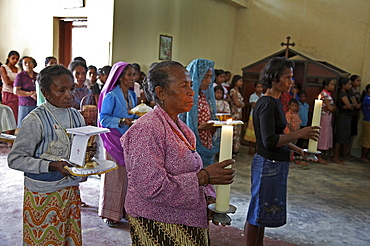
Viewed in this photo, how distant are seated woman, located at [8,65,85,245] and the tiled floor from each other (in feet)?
3.79

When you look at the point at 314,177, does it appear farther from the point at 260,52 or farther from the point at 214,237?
the point at 260,52

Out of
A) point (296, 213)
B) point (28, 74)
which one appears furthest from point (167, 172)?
point (28, 74)

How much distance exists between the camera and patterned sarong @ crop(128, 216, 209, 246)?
165 cm

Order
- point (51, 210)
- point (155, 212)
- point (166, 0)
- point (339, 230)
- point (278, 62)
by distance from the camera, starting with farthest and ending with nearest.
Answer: point (166, 0) → point (339, 230) → point (278, 62) → point (51, 210) → point (155, 212)

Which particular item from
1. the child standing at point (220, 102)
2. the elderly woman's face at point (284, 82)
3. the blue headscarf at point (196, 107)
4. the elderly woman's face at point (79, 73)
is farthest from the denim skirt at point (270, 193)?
the child standing at point (220, 102)

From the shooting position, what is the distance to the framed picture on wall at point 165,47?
7.58m

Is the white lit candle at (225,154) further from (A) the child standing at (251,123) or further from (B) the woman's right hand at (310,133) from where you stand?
(A) the child standing at (251,123)

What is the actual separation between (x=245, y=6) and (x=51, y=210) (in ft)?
28.5

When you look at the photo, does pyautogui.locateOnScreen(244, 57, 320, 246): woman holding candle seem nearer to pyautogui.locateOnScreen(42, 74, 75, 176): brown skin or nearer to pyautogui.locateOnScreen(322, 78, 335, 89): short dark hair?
pyautogui.locateOnScreen(42, 74, 75, 176): brown skin

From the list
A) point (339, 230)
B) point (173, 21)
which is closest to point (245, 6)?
point (173, 21)

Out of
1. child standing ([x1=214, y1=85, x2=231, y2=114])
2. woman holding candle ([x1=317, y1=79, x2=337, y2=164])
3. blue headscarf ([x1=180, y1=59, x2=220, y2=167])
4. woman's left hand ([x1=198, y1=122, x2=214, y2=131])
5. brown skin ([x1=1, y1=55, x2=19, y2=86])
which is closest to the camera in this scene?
woman's left hand ([x1=198, y1=122, x2=214, y2=131])

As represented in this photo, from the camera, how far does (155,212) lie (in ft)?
5.28

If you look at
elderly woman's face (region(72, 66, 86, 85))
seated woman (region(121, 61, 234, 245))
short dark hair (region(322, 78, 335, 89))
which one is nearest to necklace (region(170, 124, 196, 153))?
seated woman (region(121, 61, 234, 245))

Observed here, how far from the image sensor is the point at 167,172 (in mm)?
1582
